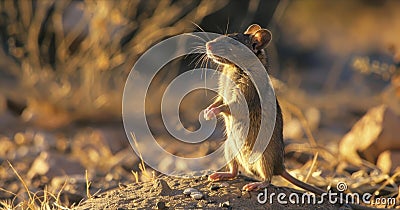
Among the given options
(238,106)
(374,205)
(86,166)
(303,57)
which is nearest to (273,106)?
(238,106)

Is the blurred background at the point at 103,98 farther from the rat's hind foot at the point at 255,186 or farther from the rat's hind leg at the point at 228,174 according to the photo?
the rat's hind foot at the point at 255,186

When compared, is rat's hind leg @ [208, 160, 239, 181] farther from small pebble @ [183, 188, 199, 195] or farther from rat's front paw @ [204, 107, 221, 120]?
rat's front paw @ [204, 107, 221, 120]

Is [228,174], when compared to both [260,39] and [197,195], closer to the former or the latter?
[197,195]

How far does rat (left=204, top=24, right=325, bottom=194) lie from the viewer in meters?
4.33

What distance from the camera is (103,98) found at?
9.63 m

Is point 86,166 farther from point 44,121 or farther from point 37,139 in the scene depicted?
point 44,121

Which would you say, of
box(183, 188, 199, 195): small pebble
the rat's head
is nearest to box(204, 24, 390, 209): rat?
the rat's head

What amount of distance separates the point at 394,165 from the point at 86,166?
8.88ft

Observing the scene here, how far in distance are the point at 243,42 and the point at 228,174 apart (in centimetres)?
76

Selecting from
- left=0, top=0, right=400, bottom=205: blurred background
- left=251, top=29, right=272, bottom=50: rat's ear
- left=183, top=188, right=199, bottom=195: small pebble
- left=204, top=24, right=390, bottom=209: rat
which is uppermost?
left=0, top=0, right=400, bottom=205: blurred background

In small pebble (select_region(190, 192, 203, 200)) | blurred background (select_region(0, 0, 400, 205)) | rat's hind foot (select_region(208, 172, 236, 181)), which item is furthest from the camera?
blurred background (select_region(0, 0, 400, 205))

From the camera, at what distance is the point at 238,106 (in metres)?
4.34

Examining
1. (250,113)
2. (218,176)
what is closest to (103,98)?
(218,176)

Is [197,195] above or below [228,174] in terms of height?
below
